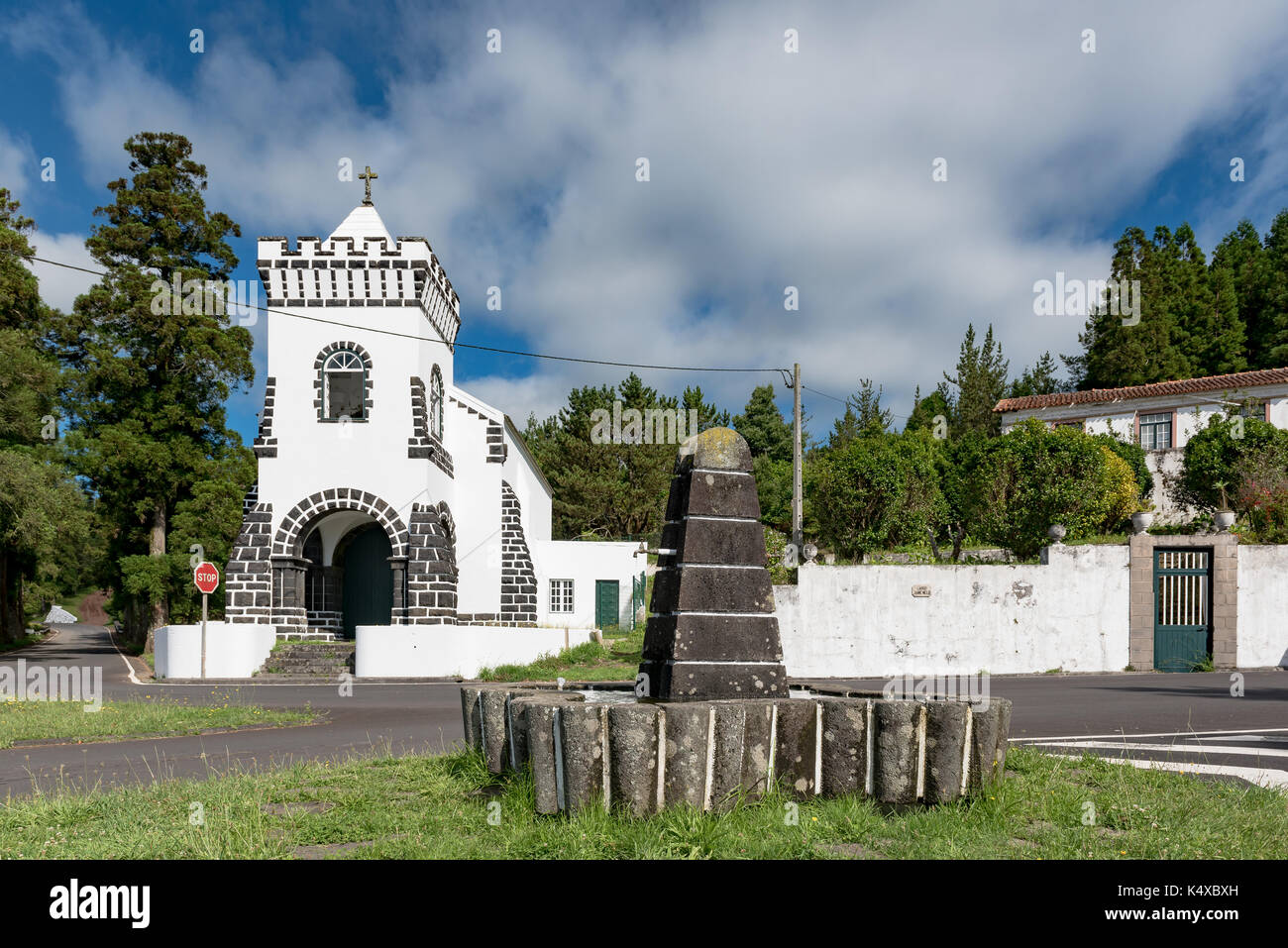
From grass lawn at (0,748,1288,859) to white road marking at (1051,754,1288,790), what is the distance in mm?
381

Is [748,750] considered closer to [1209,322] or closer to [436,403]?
[436,403]

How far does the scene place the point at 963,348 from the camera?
42344mm

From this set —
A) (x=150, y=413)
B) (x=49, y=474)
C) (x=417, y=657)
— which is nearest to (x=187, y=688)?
(x=417, y=657)

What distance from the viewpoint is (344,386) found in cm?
2194

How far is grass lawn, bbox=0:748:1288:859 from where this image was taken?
399cm

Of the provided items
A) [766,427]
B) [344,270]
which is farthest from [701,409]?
[344,270]

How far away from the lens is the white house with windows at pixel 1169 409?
3070 centimetres

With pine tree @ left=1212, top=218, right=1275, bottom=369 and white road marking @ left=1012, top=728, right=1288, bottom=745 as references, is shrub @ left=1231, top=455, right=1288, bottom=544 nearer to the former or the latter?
white road marking @ left=1012, top=728, right=1288, bottom=745

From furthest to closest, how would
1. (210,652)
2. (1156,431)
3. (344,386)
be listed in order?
(1156,431), (344,386), (210,652)

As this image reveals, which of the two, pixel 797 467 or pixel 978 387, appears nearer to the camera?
pixel 797 467

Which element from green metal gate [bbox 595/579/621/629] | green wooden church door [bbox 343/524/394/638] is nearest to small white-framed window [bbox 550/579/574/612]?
green metal gate [bbox 595/579/621/629]

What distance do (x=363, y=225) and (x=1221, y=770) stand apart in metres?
21.6
